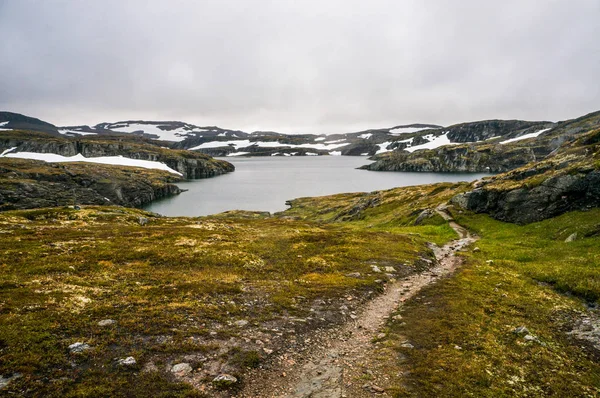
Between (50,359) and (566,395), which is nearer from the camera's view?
(566,395)

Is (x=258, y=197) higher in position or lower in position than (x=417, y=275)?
lower

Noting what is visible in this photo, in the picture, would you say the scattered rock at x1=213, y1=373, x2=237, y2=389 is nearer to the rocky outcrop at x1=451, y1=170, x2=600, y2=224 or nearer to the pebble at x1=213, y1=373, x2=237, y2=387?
the pebble at x1=213, y1=373, x2=237, y2=387

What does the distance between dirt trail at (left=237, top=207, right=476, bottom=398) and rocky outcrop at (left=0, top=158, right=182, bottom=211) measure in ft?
502

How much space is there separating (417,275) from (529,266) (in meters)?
10.1

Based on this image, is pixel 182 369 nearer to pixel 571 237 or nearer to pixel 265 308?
pixel 265 308

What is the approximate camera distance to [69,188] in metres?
150

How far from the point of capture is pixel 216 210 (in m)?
146

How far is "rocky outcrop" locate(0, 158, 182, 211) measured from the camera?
127812 mm

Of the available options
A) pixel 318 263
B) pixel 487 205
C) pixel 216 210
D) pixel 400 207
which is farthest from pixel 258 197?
pixel 318 263

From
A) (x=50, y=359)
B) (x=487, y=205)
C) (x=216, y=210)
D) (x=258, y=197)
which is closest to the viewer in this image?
(x=50, y=359)

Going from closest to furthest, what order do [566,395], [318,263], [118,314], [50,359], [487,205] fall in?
1. [566,395]
2. [50,359]
3. [118,314]
4. [318,263]
5. [487,205]

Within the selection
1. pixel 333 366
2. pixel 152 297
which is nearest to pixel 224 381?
pixel 333 366

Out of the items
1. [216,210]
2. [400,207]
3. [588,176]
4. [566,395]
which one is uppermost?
[588,176]

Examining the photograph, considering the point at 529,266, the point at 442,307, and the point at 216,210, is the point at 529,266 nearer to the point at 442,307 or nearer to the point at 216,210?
the point at 442,307
